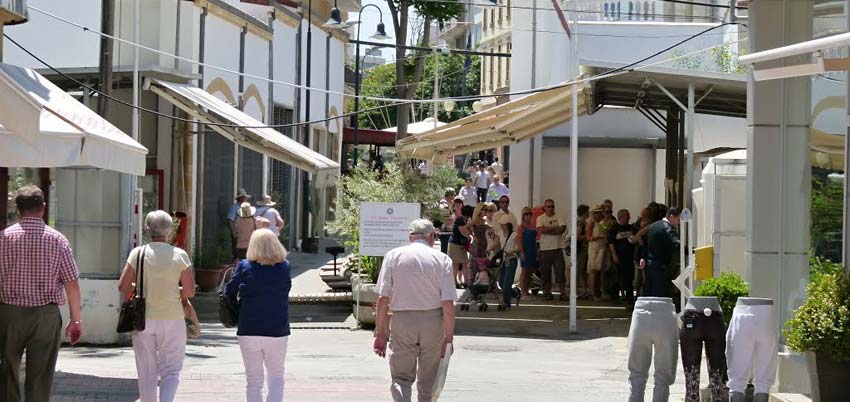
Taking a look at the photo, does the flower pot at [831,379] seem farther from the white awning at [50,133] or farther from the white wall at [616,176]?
the white wall at [616,176]

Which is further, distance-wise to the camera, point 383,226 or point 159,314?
point 383,226

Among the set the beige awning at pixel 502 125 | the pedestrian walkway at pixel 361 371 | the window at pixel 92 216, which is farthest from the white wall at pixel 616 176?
the window at pixel 92 216

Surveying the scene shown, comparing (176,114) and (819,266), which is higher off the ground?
(176,114)

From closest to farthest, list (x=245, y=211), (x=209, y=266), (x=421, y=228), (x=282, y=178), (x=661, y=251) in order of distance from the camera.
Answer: (x=421, y=228) < (x=661, y=251) < (x=245, y=211) < (x=209, y=266) < (x=282, y=178)

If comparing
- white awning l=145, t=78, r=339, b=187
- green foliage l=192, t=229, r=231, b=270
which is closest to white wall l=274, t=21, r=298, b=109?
green foliage l=192, t=229, r=231, b=270

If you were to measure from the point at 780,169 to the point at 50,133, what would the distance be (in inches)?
265

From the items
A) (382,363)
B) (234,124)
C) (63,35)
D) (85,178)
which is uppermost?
(63,35)

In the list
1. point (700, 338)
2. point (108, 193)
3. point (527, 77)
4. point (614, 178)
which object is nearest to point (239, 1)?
point (527, 77)

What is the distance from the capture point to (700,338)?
11289mm

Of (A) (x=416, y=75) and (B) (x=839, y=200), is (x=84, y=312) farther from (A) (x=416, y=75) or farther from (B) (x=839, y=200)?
(A) (x=416, y=75)

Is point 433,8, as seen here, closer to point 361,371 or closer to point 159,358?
point 361,371

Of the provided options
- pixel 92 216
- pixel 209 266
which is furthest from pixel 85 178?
pixel 209 266

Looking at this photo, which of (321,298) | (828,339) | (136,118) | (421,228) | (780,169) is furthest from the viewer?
(321,298)

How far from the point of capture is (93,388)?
13008mm
